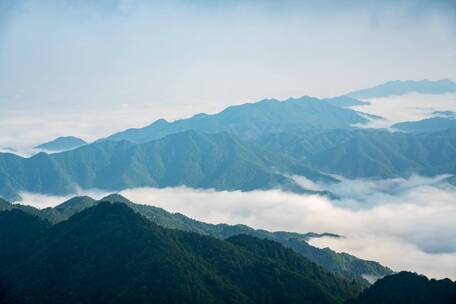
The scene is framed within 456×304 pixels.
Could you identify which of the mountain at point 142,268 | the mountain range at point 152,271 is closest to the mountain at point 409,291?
the mountain range at point 152,271

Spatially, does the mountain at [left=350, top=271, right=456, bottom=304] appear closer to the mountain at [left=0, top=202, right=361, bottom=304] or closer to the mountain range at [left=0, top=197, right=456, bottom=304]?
the mountain range at [left=0, top=197, right=456, bottom=304]

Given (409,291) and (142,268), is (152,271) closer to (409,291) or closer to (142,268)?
(142,268)

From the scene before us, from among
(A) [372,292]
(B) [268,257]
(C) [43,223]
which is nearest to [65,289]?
(C) [43,223]

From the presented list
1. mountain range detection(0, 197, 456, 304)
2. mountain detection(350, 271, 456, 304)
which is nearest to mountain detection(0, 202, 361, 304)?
mountain range detection(0, 197, 456, 304)

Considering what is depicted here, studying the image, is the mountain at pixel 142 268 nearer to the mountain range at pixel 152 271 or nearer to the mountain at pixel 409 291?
the mountain range at pixel 152 271

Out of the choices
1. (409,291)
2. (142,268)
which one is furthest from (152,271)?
(409,291)

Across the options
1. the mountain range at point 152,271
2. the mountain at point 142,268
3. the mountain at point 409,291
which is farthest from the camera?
the mountain at point 142,268

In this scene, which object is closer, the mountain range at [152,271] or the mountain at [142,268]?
the mountain range at [152,271]
